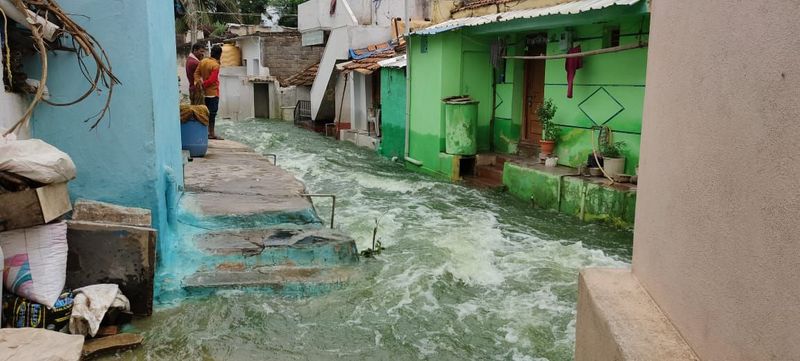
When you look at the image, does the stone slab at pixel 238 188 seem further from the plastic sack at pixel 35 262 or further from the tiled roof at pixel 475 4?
the tiled roof at pixel 475 4

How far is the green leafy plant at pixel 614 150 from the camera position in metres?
10.1

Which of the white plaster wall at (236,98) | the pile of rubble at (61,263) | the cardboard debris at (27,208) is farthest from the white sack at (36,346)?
the white plaster wall at (236,98)

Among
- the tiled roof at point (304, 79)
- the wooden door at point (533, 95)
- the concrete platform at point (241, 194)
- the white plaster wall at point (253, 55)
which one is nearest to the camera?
the concrete platform at point (241, 194)

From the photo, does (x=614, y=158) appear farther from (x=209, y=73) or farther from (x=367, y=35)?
(x=367, y=35)

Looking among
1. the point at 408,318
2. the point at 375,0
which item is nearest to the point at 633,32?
the point at 408,318

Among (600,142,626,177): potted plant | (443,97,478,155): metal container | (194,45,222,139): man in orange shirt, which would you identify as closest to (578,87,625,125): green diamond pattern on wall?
(600,142,626,177): potted plant

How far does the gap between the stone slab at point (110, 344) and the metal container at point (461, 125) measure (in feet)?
30.6

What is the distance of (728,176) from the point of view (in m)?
1.89

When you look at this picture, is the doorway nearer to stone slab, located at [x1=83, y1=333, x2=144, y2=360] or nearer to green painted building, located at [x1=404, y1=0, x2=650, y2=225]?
green painted building, located at [x1=404, y1=0, x2=650, y2=225]

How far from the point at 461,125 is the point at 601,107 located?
3130 mm

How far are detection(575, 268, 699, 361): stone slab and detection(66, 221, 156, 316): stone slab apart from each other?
3.30 meters

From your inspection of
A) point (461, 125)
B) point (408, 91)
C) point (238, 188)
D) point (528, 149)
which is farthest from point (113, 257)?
point (408, 91)

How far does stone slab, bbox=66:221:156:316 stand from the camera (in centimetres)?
452

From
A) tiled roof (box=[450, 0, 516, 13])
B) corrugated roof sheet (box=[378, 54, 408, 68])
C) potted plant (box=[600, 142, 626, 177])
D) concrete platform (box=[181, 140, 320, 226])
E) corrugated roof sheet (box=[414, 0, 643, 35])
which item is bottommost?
concrete platform (box=[181, 140, 320, 226])
